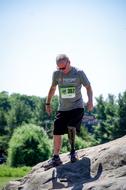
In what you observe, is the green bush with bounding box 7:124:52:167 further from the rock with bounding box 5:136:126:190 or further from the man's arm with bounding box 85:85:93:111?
the man's arm with bounding box 85:85:93:111

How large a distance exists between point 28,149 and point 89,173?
33.9 meters

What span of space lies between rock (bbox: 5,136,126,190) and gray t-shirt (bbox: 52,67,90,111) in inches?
42.8

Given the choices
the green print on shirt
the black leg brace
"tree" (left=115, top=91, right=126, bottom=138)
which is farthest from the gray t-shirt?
"tree" (left=115, top=91, right=126, bottom=138)

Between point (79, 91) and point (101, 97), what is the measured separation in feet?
217

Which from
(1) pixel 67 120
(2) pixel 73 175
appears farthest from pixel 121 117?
(2) pixel 73 175

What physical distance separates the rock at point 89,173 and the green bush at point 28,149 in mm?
32039

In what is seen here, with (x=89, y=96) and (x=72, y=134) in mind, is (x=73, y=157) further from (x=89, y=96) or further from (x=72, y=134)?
(x=89, y=96)

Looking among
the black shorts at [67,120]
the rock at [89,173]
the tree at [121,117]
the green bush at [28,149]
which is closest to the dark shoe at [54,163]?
the rock at [89,173]

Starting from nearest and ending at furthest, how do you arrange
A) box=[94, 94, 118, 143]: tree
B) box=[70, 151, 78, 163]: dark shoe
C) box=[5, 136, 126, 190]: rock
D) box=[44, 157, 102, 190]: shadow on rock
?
1. box=[5, 136, 126, 190]: rock
2. box=[44, 157, 102, 190]: shadow on rock
3. box=[70, 151, 78, 163]: dark shoe
4. box=[94, 94, 118, 143]: tree

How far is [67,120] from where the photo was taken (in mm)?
9016

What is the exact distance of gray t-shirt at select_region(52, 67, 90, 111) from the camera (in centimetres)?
880

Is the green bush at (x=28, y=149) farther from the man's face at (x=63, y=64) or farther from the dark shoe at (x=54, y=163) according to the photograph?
the man's face at (x=63, y=64)

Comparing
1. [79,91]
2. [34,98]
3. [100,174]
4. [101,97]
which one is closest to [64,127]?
[79,91]

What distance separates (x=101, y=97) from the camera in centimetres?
7475
